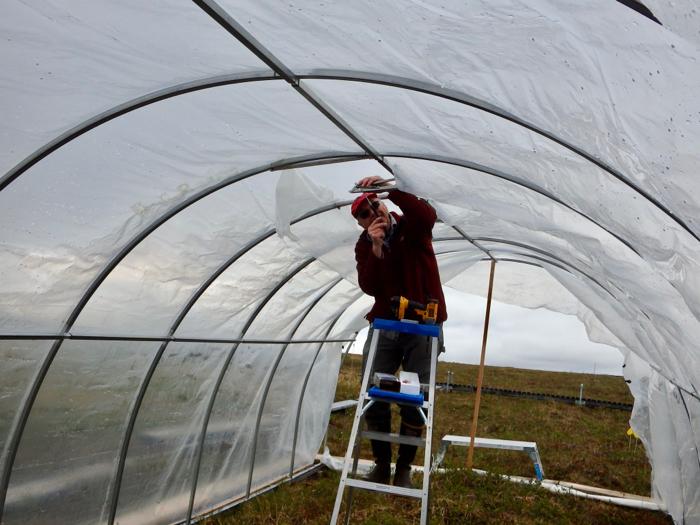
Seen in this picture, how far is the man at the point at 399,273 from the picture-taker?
18.0ft

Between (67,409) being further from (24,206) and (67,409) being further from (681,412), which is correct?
(681,412)

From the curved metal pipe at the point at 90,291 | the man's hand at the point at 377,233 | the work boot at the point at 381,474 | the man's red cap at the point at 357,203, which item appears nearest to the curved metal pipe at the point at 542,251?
the man's hand at the point at 377,233

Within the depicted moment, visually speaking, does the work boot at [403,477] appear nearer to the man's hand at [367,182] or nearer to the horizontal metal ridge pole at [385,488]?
the horizontal metal ridge pole at [385,488]

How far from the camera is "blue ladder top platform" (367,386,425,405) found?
15.7 ft

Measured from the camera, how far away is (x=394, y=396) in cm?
480

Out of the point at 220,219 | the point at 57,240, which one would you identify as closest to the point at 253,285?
the point at 220,219

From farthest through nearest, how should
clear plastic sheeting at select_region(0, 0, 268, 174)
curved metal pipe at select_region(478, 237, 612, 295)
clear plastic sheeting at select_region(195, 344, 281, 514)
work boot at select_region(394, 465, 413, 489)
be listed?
clear plastic sheeting at select_region(195, 344, 281, 514), curved metal pipe at select_region(478, 237, 612, 295), work boot at select_region(394, 465, 413, 489), clear plastic sheeting at select_region(0, 0, 268, 174)

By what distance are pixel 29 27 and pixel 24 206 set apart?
59.5 inches

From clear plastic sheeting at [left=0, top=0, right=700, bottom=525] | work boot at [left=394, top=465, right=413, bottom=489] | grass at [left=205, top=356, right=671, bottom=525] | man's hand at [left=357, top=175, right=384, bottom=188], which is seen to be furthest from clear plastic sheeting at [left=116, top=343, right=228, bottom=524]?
man's hand at [left=357, top=175, right=384, bottom=188]

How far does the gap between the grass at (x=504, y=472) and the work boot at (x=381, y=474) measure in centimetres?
166

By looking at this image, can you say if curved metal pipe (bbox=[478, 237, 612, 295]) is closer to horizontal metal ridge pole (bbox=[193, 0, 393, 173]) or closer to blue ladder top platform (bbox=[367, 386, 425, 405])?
blue ladder top platform (bbox=[367, 386, 425, 405])

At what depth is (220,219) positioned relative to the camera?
620 cm

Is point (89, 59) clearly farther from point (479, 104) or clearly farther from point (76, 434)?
point (76, 434)

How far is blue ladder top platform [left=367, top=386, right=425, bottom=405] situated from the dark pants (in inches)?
31.5
